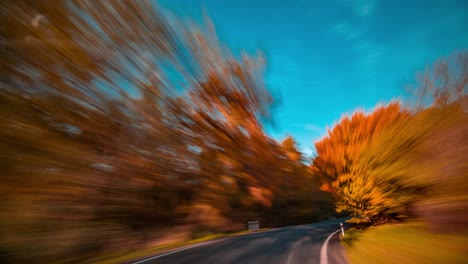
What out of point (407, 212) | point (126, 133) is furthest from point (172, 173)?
point (407, 212)

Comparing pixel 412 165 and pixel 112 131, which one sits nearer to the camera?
pixel 112 131

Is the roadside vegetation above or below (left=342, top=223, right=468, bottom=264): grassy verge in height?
above

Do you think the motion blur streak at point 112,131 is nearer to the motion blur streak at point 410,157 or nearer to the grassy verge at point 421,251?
the motion blur streak at point 410,157

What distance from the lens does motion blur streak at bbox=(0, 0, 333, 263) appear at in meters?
0.67

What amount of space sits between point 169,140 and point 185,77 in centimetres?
33

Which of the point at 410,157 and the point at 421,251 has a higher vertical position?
the point at 410,157

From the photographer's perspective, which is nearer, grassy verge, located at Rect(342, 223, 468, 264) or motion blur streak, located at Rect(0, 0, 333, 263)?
motion blur streak, located at Rect(0, 0, 333, 263)

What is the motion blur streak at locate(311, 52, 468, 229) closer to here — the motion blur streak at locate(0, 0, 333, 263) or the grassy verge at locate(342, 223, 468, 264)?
the grassy verge at locate(342, 223, 468, 264)

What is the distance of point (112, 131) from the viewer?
89cm

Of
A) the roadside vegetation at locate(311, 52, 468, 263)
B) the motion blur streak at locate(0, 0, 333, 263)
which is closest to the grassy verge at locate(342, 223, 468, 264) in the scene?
the roadside vegetation at locate(311, 52, 468, 263)

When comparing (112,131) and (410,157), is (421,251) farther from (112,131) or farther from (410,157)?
(112,131)

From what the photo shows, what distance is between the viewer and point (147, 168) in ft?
3.24

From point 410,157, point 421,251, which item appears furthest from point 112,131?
point 421,251

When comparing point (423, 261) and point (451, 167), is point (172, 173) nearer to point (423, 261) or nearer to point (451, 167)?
point (451, 167)
